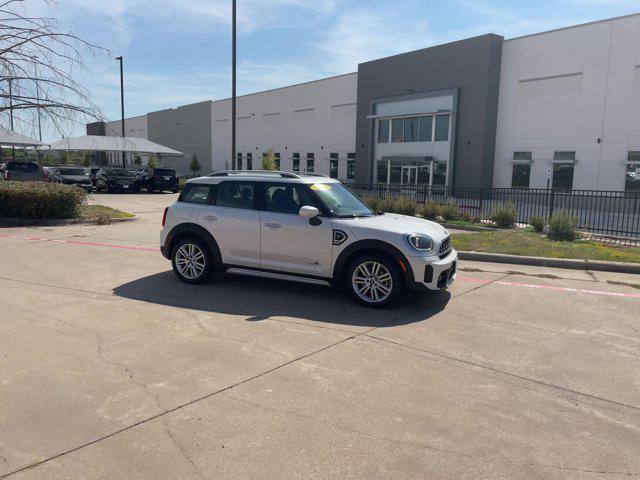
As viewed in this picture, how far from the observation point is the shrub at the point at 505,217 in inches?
569

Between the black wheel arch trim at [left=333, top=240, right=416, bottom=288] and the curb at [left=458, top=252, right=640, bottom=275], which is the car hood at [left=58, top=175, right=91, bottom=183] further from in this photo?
the black wheel arch trim at [left=333, top=240, right=416, bottom=288]

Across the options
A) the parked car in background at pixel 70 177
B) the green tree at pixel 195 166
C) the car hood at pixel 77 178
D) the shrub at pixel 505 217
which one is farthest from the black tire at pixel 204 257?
the green tree at pixel 195 166

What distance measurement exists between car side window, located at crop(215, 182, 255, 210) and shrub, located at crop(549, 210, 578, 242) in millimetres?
A: 8730

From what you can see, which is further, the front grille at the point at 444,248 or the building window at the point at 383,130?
the building window at the point at 383,130

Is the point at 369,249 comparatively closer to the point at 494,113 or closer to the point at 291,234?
the point at 291,234

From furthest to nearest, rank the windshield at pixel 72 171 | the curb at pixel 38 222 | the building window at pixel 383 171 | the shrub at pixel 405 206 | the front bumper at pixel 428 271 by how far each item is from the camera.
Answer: the building window at pixel 383 171
the windshield at pixel 72 171
the shrub at pixel 405 206
the curb at pixel 38 222
the front bumper at pixel 428 271

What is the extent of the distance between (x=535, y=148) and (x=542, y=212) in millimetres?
14491

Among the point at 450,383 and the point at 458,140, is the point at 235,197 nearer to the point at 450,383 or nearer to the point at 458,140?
the point at 450,383

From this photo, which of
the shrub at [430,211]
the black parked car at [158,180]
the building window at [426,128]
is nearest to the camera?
the shrub at [430,211]

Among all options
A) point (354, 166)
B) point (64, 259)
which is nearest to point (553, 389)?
point (64, 259)

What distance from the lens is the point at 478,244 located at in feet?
35.9

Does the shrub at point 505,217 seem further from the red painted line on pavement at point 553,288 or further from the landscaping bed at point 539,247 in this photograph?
the red painted line on pavement at point 553,288

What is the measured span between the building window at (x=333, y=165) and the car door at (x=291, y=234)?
1423 inches

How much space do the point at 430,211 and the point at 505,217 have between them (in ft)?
8.19
